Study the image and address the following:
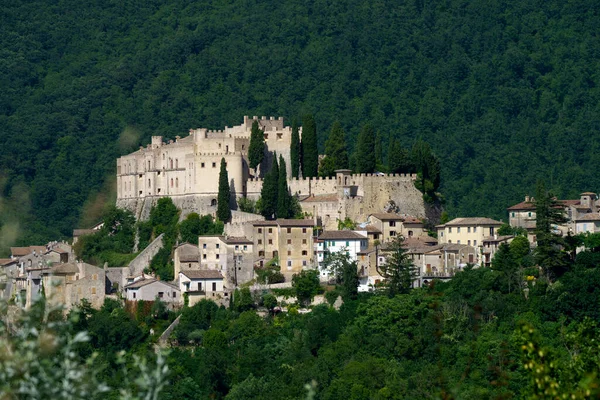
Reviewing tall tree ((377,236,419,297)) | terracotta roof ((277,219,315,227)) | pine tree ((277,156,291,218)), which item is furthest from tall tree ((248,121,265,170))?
tall tree ((377,236,419,297))

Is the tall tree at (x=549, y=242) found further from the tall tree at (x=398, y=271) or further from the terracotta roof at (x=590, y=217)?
the tall tree at (x=398, y=271)

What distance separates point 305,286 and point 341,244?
3.29 metres

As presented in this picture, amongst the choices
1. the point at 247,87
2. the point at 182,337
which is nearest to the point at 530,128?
the point at 247,87

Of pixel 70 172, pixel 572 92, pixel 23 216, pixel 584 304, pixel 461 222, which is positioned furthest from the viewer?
pixel 572 92

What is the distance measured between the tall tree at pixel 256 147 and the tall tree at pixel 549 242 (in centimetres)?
1479

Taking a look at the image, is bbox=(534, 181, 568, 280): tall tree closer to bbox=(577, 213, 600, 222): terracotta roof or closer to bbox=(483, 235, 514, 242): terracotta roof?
bbox=(483, 235, 514, 242): terracotta roof

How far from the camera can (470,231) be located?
6494cm

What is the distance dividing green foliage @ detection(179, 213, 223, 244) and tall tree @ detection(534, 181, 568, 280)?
15.5 m

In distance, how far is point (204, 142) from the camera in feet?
230

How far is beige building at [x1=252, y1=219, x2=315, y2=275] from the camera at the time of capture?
6406cm

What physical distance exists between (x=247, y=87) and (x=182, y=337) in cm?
6483

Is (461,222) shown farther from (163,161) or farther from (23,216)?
(23,216)

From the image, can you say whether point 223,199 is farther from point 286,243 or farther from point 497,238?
point 497,238

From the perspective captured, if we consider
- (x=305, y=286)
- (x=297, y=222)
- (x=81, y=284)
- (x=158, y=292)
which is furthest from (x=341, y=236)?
(x=81, y=284)
